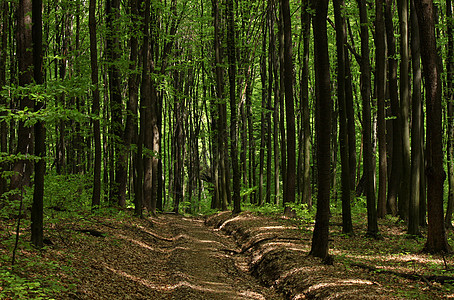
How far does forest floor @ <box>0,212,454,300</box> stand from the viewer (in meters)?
6.54

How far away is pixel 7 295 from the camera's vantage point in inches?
193

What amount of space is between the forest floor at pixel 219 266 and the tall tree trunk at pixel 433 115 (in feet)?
3.64

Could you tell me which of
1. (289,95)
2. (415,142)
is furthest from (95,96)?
(415,142)

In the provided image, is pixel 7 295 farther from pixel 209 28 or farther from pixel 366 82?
pixel 209 28

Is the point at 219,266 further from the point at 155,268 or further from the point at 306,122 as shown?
the point at 306,122

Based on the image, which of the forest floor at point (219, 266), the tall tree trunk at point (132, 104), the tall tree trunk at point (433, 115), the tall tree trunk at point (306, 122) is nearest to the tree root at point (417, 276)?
the forest floor at point (219, 266)

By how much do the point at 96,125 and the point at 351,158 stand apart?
11617 mm

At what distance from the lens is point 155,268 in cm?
1029

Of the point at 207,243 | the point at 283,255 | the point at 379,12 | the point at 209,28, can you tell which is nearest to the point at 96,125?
the point at 207,243

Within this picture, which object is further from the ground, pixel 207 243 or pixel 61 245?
pixel 61 245

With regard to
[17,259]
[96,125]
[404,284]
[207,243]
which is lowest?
[207,243]

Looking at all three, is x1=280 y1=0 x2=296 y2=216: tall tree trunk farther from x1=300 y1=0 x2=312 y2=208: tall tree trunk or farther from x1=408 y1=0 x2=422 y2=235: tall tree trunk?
x1=408 y1=0 x2=422 y2=235: tall tree trunk

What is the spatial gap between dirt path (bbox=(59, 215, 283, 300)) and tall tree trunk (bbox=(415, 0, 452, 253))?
430cm

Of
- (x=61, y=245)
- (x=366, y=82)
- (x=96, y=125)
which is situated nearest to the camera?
(x=61, y=245)
